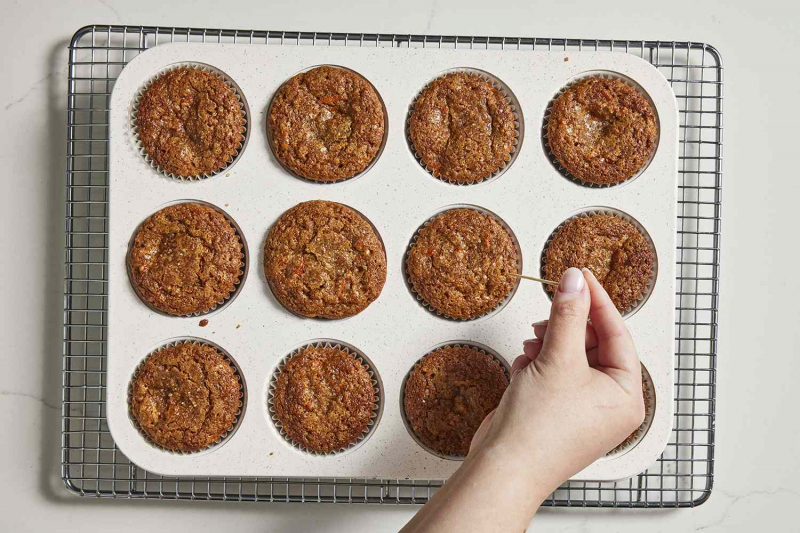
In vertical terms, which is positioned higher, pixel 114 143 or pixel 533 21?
pixel 533 21

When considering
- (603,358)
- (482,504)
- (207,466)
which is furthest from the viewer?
(207,466)

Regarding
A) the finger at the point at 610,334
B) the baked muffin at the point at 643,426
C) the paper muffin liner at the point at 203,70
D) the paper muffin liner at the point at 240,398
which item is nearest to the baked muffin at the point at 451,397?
the finger at the point at 610,334

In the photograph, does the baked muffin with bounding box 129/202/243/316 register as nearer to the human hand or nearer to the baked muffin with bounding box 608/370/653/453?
the human hand

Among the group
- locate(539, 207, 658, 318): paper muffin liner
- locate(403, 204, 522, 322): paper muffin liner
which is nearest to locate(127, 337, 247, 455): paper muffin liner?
locate(403, 204, 522, 322): paper muffin liner

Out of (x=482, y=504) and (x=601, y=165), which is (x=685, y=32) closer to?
(x=601, y=165)

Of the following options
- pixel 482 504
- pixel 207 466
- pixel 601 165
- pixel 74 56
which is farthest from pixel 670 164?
pixel 74 56
